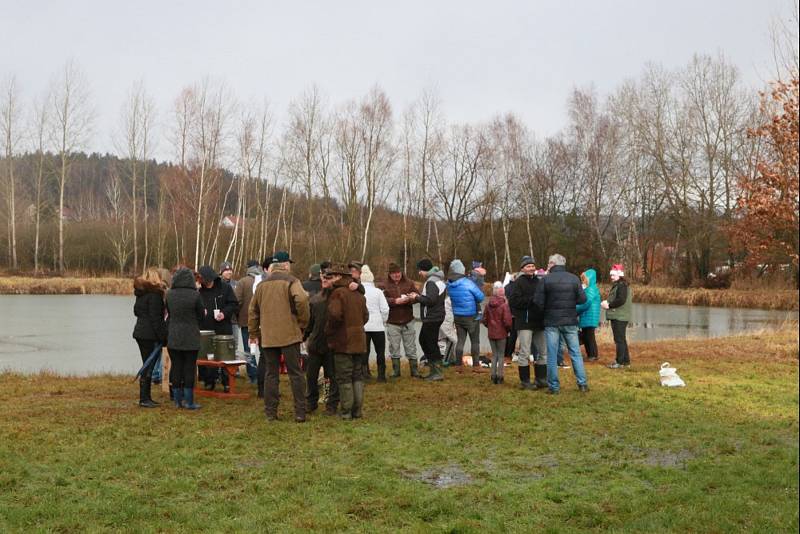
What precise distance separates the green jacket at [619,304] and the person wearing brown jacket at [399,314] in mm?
3389

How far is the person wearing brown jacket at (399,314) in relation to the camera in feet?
38.8

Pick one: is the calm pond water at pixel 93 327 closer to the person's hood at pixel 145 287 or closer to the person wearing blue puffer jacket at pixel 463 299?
the person wearing blue puffer jacket at pixel 463 299

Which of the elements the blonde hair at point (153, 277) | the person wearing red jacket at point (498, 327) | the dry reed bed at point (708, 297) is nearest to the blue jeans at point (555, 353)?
the person wearing red jacket at point (498, 327)

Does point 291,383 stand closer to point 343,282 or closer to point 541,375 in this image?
point 343,282

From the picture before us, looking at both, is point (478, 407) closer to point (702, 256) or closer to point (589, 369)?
point (589, 369)

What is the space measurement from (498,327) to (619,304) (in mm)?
2677

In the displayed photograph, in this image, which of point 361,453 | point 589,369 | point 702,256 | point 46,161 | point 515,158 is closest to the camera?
point 361,453

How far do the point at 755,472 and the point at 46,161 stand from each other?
57.2 m

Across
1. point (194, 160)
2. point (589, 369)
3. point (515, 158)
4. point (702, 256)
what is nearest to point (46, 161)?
point (194, 160)

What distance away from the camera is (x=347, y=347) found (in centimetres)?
872

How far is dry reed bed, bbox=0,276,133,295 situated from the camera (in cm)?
4003

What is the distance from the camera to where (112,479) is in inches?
239

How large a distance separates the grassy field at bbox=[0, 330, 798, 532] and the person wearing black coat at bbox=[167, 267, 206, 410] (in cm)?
40

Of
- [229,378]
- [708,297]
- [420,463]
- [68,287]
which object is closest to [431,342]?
[229,378]
